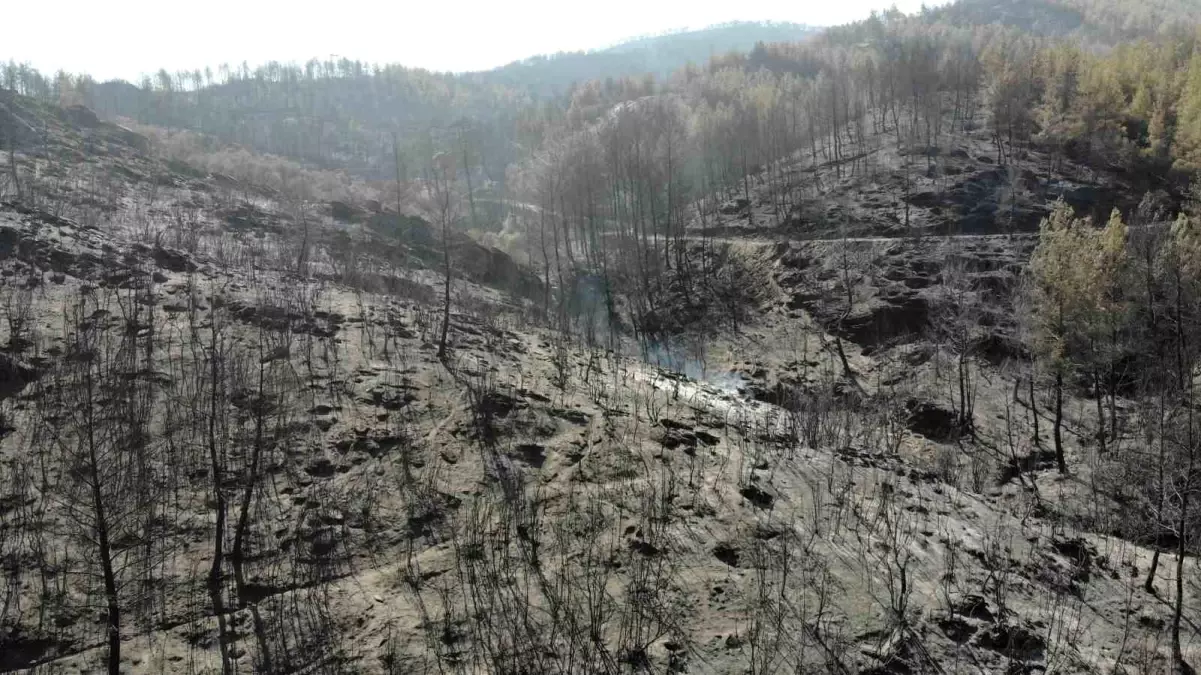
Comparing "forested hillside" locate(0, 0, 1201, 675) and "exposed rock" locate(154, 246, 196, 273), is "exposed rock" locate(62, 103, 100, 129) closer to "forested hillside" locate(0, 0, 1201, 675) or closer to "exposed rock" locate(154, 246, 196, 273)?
"forested hillside" locate(0, 0, 1201, 675)

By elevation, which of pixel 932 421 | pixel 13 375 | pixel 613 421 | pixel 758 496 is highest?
pixel 13 375

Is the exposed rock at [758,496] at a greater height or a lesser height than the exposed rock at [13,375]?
lesser

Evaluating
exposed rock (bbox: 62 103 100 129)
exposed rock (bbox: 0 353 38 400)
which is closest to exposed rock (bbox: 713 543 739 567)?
exposed rock (bbox: 0 353 38 400)

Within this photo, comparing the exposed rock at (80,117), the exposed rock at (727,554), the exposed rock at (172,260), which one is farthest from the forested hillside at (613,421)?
the exposed rock at (80,117)

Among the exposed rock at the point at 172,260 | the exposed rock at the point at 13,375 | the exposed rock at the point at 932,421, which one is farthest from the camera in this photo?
the exposed rock at the point at 932,421

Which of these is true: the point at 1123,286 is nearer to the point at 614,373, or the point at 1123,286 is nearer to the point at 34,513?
the point at 614,373

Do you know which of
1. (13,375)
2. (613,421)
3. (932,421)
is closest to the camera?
(13,375)

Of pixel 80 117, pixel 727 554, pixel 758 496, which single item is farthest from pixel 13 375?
pixel 80 117

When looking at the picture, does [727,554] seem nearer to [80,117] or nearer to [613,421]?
[613,421]

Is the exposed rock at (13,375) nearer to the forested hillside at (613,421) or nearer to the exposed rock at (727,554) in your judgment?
the forested hillside at (613,421)

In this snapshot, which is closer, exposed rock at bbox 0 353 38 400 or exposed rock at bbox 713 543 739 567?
exposed rock at bbox 713 543 739 567

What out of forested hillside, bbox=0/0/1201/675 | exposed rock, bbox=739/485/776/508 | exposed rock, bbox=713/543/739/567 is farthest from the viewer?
exposed rock, bbox=739/485/776/508

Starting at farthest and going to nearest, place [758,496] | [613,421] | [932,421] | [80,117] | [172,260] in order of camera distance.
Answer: [80,117], [932,421], [172,260], [613,421], [758,496]
